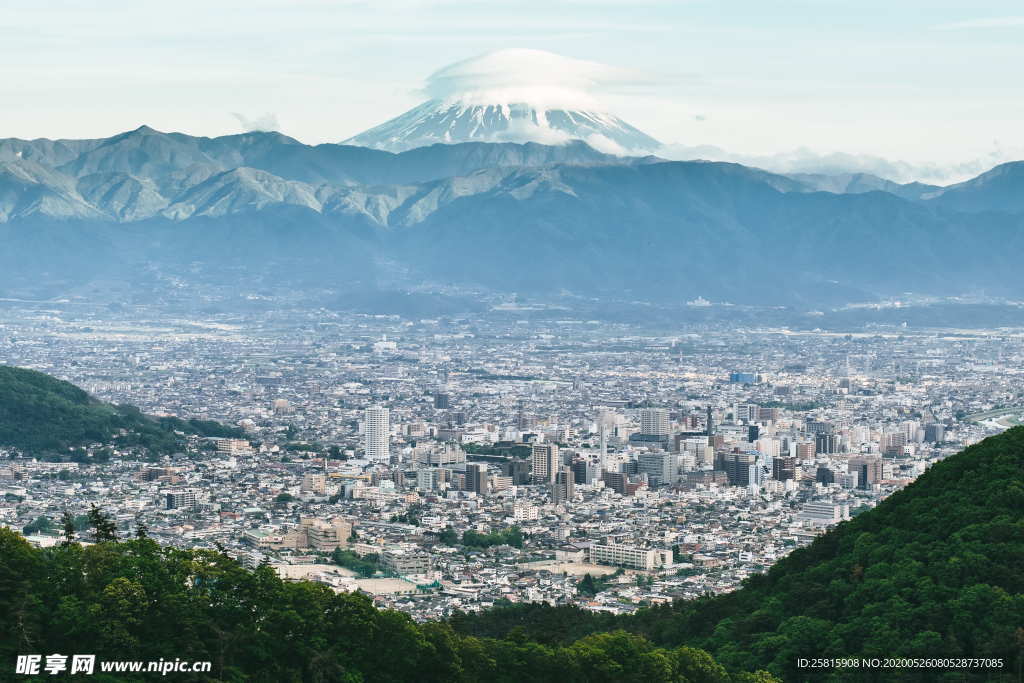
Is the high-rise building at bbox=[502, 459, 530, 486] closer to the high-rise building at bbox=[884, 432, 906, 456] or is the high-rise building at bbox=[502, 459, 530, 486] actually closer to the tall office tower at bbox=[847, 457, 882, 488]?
the tall office tower at bbox=[847, 457, 882, 488]

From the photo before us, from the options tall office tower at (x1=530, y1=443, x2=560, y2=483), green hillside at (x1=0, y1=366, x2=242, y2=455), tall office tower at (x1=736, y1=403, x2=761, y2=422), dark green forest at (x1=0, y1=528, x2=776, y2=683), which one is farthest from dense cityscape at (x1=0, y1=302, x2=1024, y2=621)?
dark green forest at (x1=0, y1=528, x2=776, y2=683)

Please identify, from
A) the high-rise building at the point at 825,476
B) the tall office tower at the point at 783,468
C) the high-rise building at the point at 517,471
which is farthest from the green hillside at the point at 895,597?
the tall office tower at the point at 783,468

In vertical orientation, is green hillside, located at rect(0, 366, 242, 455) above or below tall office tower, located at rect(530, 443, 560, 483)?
above

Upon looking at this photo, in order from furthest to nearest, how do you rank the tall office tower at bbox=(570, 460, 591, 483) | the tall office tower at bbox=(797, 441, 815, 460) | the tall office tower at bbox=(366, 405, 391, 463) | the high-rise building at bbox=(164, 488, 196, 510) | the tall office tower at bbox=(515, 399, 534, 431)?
the tall office tower at bbox=(515, 399, 534, 431) → the tall office tower at bbox=(797, 441, 815, 460) → the tall office tower at bbox=(366, 405, 391, 463) → the tall office tower at bbox=(570, 460, 591, 483) → the high-rise building at bbox=(164, 488, 196, 510)

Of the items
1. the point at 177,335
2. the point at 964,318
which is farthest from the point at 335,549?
the point at 964,318

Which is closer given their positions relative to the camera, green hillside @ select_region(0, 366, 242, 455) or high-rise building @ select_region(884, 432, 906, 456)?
green hillside @ select_region(0, 366, 242, 455)

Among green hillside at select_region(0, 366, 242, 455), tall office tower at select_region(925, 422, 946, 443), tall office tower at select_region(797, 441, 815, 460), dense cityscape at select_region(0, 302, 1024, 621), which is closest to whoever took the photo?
dense cityscape at select_region(0, 302, 1024, 621)

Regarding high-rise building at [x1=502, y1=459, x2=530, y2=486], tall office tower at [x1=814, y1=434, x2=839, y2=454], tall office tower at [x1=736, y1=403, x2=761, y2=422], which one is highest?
tall office tower at [x1=736, y1=403, x2=761, y2=422]

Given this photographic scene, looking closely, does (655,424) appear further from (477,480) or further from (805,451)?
(477,480)
